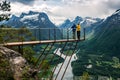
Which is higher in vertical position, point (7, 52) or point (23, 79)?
point (7, 52)

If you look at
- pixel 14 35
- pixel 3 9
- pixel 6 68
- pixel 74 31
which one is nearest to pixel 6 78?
pixel 6 68

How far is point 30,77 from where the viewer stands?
25.3m

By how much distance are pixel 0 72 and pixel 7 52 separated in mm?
3084

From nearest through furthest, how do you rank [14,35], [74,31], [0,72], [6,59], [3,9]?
[0,72], [6,59], [74,31], [14,35], [3,9]

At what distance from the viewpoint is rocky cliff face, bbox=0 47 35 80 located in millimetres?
24373

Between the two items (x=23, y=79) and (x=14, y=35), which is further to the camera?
(x=14, y=35)

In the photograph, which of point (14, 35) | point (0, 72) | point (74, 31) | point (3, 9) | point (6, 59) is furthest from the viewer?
point (3, 9)

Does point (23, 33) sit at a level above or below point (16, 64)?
below

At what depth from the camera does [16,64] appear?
25.3 meters

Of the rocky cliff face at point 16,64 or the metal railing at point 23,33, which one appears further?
the metal railing at point 23,33

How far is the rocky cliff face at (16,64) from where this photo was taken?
80.0 ft

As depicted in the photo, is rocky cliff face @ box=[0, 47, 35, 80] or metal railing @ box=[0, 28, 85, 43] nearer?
rocky cliff face @ box=[0, 47, 35, 80]

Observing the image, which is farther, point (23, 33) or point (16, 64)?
point (23, 33)

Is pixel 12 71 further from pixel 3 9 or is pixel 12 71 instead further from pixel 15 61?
pixel 3 9
